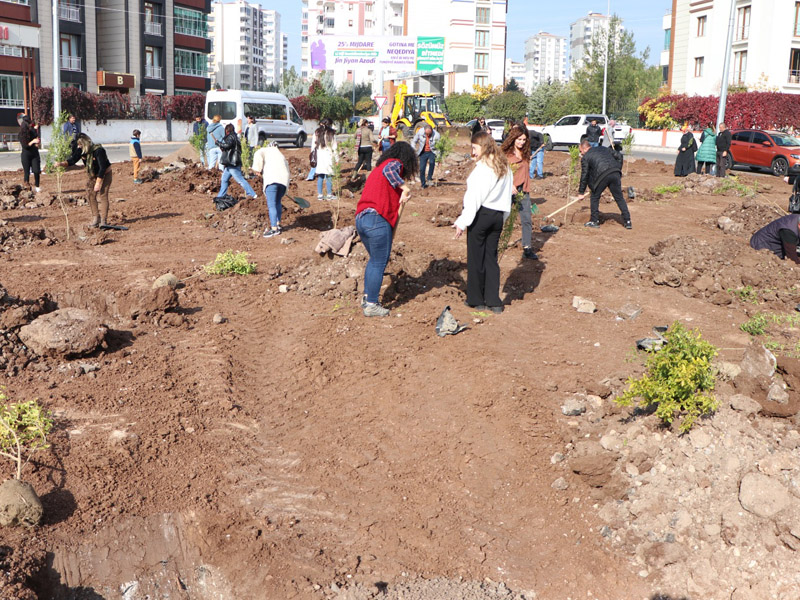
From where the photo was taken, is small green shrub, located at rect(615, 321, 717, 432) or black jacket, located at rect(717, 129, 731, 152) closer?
small green shrub, located at rect(615, 321, 717, 432)

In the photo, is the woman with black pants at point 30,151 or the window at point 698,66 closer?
the woman with black pants at point 30,151

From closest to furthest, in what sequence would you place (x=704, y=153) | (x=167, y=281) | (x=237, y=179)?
(x=167, y=281) → (x=237, y=179) → (x=704, y=153)

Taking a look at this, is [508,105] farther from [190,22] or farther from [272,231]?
[272,231]

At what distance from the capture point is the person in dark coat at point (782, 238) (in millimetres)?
8914

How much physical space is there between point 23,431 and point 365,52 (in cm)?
3321

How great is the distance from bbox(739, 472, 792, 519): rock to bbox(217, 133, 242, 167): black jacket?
10329 mm

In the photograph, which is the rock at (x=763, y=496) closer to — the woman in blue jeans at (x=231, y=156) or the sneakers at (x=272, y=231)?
the sneakers at (x=272, y=231)

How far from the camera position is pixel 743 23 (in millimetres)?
47500

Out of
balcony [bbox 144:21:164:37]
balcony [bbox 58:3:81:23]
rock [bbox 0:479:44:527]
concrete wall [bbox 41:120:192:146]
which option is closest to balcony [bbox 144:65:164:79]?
balcony [bbox 144:21:164:37]

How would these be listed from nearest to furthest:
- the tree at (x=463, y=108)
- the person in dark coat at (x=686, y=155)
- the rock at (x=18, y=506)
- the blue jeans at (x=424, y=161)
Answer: the rock at (x=18, y=506)
the blue jeans at (x=424, y=161)
the person in dark coat at (x=686, y=155)
the tree at (x=463, y=108)

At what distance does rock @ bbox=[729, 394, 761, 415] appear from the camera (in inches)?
187

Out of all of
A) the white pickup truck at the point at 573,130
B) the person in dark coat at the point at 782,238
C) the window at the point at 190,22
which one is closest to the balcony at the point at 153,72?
the window at the point at 190,22

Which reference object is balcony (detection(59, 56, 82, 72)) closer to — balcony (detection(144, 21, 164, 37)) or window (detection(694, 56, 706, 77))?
balcony (detection(144, 21, 164, 37))

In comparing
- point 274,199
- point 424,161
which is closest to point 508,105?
point 424,161
